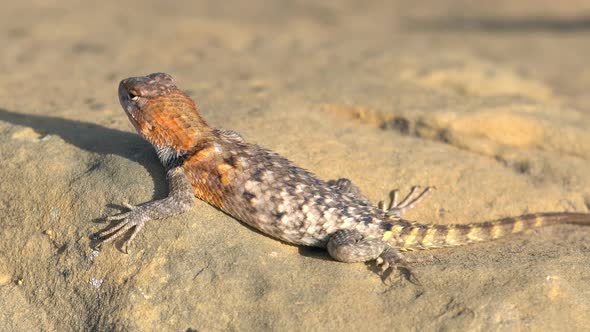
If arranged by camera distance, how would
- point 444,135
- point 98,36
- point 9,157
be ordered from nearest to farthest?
point 9,157 < point 444,135 < point 98,36

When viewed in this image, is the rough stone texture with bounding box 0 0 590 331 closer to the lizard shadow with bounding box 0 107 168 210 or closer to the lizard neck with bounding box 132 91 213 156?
the lizard shadow with bounding box 0 107 168 210

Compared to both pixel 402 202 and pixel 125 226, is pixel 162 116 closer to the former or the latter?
pixel 125 226

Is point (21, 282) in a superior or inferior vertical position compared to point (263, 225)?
inferior

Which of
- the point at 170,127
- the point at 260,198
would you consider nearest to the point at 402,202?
the point at 260,198

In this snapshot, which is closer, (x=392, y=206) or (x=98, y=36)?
(x=392, y=206)

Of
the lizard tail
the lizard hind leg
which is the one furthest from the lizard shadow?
the lizard tail

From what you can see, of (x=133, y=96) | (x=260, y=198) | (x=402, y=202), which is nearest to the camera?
(x=260, y=198)

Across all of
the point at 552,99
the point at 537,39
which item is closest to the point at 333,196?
the point at 552,99

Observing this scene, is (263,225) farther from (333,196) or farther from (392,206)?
(392,206)

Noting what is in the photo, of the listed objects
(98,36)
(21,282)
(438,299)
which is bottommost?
(98,36)
